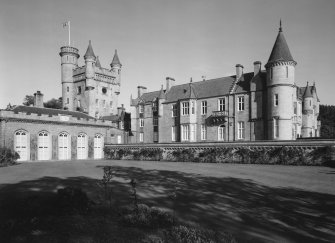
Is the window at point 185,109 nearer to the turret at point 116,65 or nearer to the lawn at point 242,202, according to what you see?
the lawn at point 242,202

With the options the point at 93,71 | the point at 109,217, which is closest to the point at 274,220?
the point at 109,217

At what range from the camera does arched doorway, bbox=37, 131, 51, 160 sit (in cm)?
3303

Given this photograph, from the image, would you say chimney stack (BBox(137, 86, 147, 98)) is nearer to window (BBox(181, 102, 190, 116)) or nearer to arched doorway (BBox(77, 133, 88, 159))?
window (BBox(181, 102, 190, 116))

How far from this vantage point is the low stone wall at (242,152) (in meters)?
22.9

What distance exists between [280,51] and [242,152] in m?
14.4

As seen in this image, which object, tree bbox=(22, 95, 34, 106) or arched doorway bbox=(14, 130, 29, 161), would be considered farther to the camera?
tree bbox=(22, 95, 34, 106)

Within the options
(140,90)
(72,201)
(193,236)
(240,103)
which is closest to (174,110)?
(140,90)

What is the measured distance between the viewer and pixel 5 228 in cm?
696

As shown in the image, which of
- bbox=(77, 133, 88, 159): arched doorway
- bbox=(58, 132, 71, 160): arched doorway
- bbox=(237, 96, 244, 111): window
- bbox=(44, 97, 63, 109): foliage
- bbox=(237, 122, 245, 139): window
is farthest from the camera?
bbox=(44, 97, 63, 109): foliage

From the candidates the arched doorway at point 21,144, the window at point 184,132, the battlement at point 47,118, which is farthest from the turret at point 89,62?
the arched doorway at point 21,144

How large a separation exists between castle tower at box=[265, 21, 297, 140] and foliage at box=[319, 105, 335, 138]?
42.2 meters

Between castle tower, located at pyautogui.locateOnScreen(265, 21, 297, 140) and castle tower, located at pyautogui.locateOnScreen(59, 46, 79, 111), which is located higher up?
castle tower, located at pyautogui.locateOnScreen(59, 46, 79, 111)

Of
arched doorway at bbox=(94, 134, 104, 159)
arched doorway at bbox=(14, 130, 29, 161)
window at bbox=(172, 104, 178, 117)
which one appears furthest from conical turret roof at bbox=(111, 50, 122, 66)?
arched doorway at bbox=(14, 130, 29, 161)

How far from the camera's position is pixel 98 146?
129 ft
